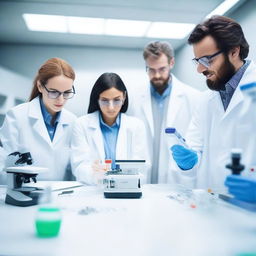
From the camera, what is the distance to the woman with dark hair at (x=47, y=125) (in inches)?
77.0

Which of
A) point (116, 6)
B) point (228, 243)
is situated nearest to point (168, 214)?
point (228, 243)

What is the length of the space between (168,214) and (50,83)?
136 cm

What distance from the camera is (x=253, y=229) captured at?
0.93 meters

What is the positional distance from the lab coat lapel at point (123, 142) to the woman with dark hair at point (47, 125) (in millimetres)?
425

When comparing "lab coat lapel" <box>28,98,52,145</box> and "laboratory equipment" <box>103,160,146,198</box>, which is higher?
"lab coat lapel" <box>28,98,52,145</box>

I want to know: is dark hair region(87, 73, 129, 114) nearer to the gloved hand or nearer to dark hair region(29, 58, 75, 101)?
dark hair region(29, 58, 75, 101)

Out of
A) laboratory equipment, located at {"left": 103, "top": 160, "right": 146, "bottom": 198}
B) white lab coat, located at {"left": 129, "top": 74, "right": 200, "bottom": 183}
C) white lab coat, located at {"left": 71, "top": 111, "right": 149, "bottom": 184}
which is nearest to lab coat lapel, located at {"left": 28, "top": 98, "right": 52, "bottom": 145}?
white lab coat, located at {"left": 71, "top": 111, "right": 149, "bottom": 184}

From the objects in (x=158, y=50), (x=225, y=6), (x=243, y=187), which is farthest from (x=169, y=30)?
(x=243, y=187)

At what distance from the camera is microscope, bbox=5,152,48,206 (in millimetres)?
1247

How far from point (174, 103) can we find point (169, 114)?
14 cm

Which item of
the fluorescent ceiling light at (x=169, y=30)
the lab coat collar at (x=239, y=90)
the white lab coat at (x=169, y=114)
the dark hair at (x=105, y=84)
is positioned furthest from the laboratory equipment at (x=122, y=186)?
the fluorescent ceiling light at (x=169, y=30)

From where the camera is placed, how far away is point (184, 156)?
66.7 inches

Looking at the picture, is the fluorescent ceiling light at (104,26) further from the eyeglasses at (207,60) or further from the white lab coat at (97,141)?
the eyeglasses at (207,60)

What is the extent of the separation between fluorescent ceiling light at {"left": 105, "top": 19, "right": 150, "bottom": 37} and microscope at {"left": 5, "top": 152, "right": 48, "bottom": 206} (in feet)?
6.96
